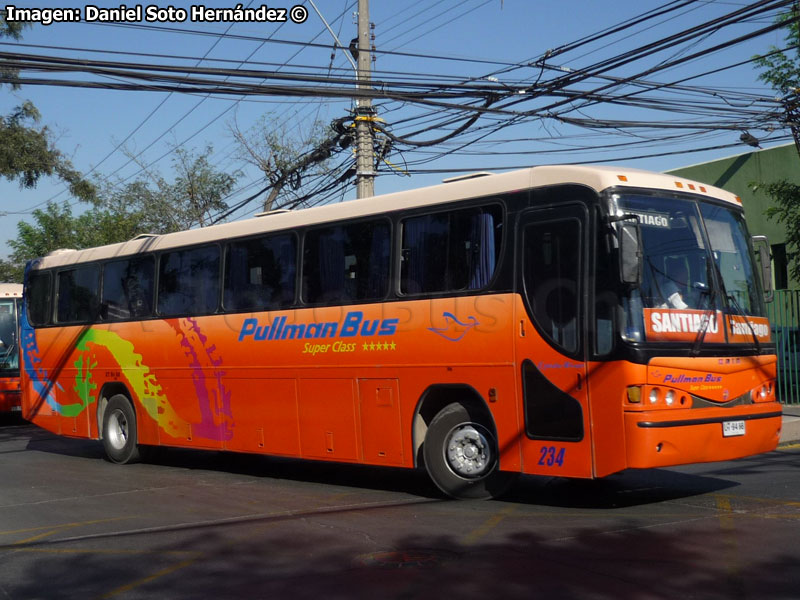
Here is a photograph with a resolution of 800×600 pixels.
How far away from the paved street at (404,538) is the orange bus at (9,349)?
11.5 meters

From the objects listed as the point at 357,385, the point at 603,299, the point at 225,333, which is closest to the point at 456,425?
the point at 357,385

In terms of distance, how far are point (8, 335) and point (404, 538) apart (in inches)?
757

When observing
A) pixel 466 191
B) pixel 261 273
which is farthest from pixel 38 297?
pixel 466 191

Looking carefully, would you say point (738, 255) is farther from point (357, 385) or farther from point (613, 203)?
point (357, 385)

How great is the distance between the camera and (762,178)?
27.9 meters

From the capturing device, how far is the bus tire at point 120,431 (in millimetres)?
15516

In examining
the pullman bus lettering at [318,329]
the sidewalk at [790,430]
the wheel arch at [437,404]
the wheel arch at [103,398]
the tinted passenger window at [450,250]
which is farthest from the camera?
the wheel arch at [103,398]

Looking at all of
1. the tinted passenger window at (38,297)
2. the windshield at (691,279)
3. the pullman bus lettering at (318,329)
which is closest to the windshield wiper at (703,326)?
the windshield at (691,279)

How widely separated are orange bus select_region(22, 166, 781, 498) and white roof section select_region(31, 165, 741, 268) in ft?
0.08

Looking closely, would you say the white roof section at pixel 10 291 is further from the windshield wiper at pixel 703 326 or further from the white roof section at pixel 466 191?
the windshield wiper at pixel 703 326

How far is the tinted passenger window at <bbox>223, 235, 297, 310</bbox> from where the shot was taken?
12.4m

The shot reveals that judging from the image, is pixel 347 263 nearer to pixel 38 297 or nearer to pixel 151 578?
pixel 151 578

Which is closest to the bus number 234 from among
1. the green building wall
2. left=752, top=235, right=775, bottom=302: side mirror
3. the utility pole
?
left=752, top=235, right=775, bottom=302: side mirror

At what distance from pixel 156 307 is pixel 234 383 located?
2.33 m
